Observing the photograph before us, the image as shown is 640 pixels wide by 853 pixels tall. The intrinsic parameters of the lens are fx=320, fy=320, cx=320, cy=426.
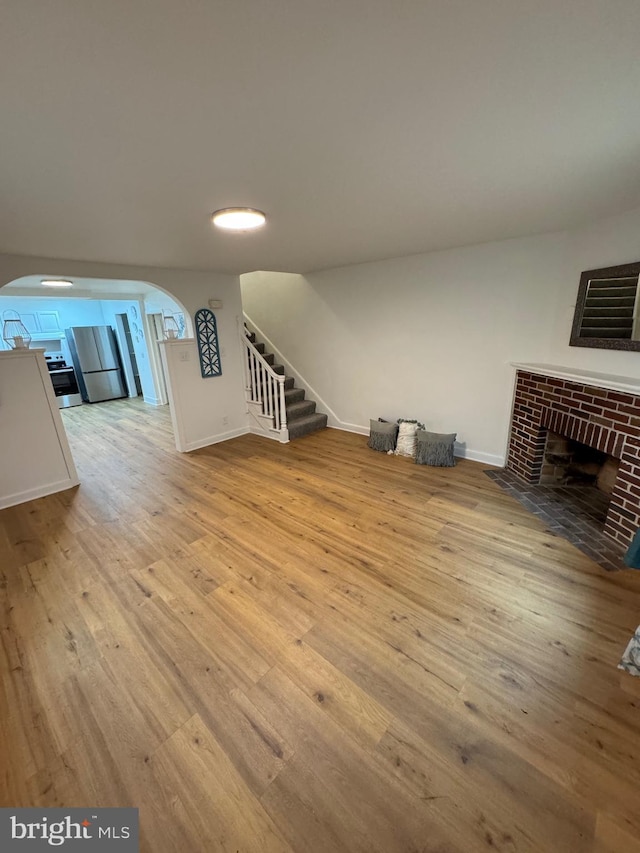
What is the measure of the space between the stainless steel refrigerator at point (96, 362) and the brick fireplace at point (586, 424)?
8.00m

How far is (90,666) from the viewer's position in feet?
5.26

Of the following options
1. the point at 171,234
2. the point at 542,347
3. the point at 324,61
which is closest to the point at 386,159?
the point at 324,61

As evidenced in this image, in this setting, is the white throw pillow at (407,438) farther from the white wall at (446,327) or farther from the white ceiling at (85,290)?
the white ceiling at (85,290)

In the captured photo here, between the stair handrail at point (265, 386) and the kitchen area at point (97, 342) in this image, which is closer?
the stair handrail at point (265, 386)

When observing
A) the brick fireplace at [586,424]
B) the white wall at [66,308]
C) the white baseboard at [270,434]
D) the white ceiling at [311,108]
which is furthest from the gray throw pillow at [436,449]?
the white wall at [66,308]

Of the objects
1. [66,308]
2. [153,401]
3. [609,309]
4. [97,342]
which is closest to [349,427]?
[609,309]

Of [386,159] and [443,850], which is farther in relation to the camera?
[386,159]

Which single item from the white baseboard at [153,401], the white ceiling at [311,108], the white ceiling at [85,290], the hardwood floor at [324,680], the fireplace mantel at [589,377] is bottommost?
the hardwood floor at [324,680]

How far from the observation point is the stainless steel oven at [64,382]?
679 cm

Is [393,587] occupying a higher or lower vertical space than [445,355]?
lower

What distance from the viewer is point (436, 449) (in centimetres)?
372

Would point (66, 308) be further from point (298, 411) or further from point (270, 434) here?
point (298, 411)

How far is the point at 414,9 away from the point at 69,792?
8.66 feet

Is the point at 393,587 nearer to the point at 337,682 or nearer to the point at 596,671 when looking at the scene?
the point at 337,682
